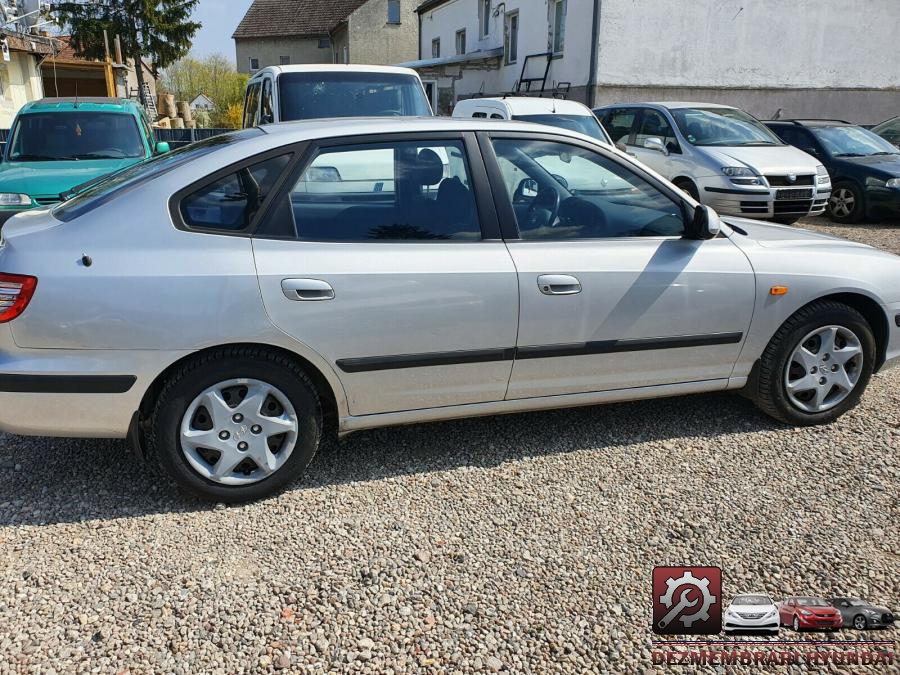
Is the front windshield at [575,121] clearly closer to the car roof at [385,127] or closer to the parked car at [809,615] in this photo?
the car roof at [385,127]

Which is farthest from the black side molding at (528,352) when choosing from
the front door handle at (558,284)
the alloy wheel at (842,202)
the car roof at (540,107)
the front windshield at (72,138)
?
the alloy wheel at (842,202)

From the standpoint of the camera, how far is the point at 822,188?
34.6ft

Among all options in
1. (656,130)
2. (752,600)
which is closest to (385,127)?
(752,600)

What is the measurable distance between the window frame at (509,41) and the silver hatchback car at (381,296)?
22505 mm

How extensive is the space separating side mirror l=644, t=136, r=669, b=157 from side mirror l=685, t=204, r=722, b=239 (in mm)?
7740

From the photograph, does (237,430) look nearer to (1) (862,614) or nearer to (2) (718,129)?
(1) (862,614)

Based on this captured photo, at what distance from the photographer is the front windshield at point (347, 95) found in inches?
317

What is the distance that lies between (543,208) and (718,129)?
28.3ft

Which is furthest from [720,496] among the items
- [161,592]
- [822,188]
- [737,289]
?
[822,188]

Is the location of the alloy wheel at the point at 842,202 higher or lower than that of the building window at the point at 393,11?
lower

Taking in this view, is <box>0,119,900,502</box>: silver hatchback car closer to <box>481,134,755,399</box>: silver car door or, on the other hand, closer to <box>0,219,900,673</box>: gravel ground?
<box>481,134,755,399</box>: silver car door

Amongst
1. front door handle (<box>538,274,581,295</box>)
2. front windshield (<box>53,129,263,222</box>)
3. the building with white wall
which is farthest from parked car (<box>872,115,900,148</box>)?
front windshield (<box>53,129,263,222</box>)

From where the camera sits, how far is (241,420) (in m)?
3.22

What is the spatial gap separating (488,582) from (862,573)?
1443 mm
